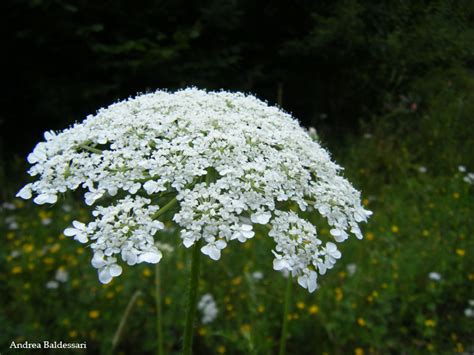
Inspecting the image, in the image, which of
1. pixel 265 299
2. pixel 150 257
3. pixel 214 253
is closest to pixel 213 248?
pixel 214 253

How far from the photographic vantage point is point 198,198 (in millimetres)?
1497

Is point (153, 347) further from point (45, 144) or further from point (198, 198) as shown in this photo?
point (198, 198)

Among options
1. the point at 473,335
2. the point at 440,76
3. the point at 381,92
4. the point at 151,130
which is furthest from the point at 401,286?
the point at 381,92

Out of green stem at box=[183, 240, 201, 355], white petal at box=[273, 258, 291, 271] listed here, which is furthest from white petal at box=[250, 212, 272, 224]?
green stem at box=[183, 240, 201, 355]

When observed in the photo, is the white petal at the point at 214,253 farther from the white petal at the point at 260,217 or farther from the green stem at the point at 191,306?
the green stem at the point at 191,306

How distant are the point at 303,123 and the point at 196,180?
659cm

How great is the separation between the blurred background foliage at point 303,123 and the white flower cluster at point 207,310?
0.13m

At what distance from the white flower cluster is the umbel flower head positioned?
6.25 ft

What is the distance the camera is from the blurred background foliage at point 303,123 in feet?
11.5

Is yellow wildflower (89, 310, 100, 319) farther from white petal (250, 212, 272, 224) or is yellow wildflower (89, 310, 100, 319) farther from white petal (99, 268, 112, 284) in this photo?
white petal (250, 212, 272, 224)

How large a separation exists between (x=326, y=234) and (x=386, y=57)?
87.8 inches

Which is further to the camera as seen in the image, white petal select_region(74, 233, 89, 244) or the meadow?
the meadow

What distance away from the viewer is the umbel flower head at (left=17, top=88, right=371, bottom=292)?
4.64 feet

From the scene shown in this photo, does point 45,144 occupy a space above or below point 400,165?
below
